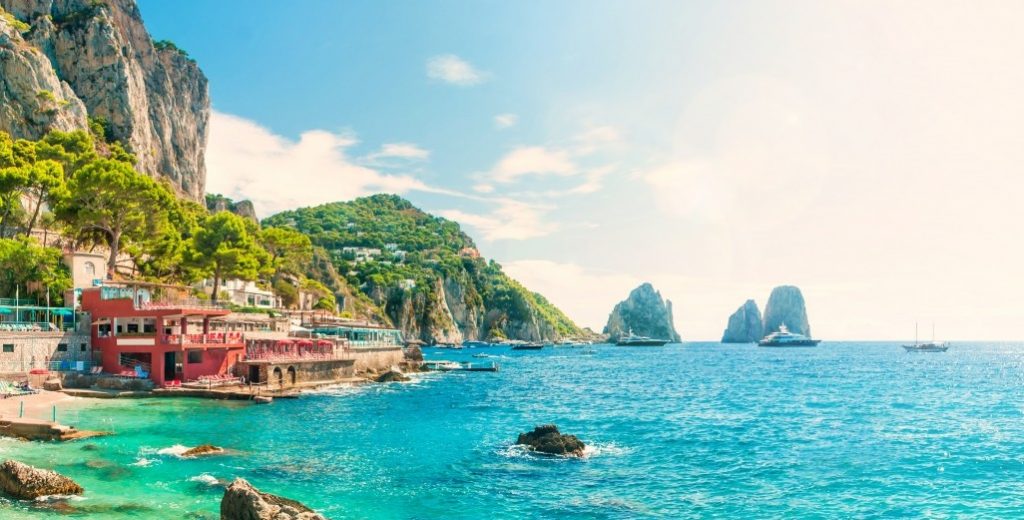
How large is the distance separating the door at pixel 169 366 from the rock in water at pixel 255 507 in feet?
123

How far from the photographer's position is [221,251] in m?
75.2

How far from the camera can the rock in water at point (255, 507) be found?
748 inches

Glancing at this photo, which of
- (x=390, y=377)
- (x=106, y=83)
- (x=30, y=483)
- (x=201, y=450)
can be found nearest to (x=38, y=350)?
(x=201, y=450)

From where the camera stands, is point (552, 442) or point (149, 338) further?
point (149, 338)

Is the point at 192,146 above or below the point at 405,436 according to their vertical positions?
above

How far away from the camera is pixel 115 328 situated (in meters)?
53.6

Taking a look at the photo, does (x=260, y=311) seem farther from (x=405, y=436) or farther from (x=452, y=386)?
(x=405, y=436)

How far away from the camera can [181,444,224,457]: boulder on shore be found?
1207 inches

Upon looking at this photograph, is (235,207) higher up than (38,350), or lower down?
higher up

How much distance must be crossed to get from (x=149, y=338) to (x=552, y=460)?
35.7 metres

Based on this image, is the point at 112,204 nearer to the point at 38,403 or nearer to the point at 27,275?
the point at 27,275

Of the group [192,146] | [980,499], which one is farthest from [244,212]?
[980,499]

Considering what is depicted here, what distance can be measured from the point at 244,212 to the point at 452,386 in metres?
98.6

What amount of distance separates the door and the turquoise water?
517 centimetres
